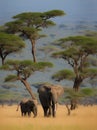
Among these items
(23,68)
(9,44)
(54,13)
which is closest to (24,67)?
(23,68)

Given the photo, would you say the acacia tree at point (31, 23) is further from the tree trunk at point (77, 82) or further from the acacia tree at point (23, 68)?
the tree trunk at point (77, 82)

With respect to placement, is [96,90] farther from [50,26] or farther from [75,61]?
[50,26]

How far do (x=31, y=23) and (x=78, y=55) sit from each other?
0.42 meters

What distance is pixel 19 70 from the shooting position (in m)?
4.33

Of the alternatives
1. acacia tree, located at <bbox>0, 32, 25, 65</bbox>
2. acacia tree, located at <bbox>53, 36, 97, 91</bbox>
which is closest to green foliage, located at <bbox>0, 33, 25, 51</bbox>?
acacia tree, located at <bbox>0, 32, 25, 65</bbox>

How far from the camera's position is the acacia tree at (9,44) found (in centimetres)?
416

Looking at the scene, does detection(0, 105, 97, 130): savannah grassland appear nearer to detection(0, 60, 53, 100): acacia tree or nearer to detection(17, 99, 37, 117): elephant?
detection(17, 99, 37, 117): elephant

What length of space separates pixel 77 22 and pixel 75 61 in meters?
0.30

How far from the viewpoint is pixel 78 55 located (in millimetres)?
4348

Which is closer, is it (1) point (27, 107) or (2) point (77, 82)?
(2) point (77, 82)

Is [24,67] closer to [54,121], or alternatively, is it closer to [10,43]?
[10,43]

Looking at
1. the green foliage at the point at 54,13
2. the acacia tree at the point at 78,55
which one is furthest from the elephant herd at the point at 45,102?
the green foliage at the point at 54,13

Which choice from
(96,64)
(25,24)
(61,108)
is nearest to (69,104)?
(61,108)

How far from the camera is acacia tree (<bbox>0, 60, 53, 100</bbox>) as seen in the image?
414cm
